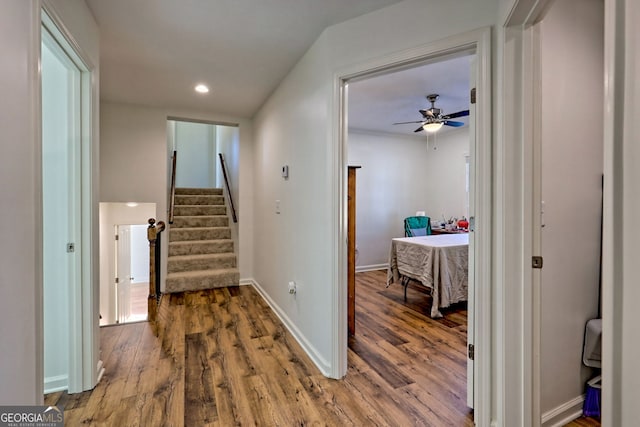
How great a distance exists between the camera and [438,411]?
1.76 m

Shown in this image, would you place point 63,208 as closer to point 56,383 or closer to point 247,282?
point 56,383

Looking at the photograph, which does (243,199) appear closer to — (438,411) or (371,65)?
(371,65)

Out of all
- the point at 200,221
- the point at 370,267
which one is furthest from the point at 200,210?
the point at 370,267

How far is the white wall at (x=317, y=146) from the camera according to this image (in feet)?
5.70

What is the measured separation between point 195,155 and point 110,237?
11.3ft

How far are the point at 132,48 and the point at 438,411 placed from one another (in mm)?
3391

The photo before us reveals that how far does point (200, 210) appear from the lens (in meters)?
5.28

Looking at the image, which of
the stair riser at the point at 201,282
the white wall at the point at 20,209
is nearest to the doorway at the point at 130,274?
the stair riser at the point at 201,282

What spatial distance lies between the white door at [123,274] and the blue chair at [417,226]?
446cm

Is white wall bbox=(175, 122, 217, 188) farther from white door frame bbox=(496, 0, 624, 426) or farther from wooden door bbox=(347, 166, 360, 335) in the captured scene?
white door frame bbox=(496, 0, 624, 426)

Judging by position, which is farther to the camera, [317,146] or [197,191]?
[197,191]

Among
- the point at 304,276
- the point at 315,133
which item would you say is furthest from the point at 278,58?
the point at 304,276

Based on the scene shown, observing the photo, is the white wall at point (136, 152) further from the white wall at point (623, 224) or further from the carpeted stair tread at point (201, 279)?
the white wall at point (623, 224)

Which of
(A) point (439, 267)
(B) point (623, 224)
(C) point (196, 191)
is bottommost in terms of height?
(A) point (439, 267)
